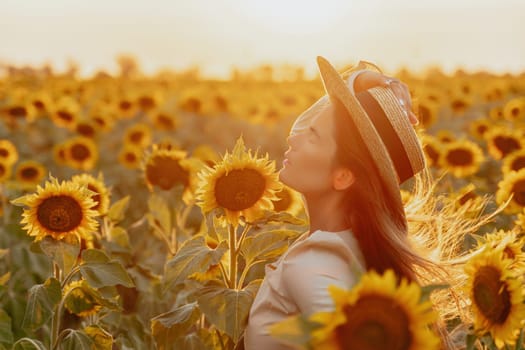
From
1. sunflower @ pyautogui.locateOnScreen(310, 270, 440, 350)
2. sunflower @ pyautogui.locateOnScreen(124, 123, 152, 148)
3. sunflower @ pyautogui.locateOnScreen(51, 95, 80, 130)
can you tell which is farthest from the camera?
sunflower @ pyautogui.locateOnScreen(51, 95, 80, 130)

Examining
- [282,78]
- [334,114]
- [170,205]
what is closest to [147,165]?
[170,205]

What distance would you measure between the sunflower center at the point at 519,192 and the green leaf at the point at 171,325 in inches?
70.5

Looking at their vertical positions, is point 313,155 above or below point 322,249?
above

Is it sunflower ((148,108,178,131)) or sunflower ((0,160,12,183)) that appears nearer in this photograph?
sunflower ((0,160,12,183))

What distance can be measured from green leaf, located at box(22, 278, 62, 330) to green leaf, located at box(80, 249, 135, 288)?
0.13 metres

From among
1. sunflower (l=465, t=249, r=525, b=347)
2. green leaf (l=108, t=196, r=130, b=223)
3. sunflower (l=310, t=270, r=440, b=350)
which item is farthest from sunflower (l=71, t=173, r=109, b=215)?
sunflower (l=310, t=270, r=440, b=350)

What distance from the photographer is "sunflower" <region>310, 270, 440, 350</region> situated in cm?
155

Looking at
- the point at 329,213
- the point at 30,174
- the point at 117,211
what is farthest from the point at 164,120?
the point at 329,213

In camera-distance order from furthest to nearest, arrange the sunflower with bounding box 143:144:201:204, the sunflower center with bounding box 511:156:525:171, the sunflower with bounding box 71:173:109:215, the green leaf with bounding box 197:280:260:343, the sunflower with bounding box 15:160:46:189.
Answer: the sunflower with bounding box 15:160:46:189
the sunflower center with bounding box 511:156:525:171
the sunflower with bounding box 143:144:201:204
the sunflower with bounding box 71:173:109:215
the green leaf with bounding box 197:280:260:343

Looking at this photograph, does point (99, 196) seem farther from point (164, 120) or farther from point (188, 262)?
point (164, 120)

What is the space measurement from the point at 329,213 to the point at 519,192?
1775 millimetres

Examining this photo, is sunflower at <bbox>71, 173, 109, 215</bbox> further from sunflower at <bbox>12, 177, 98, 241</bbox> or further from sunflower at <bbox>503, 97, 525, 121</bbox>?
sunflower at <bbox>503, 97, 525, 121</bbox>

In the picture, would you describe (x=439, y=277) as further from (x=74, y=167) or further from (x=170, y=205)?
(x=74, y=167)

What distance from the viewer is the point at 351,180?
2.41 m
